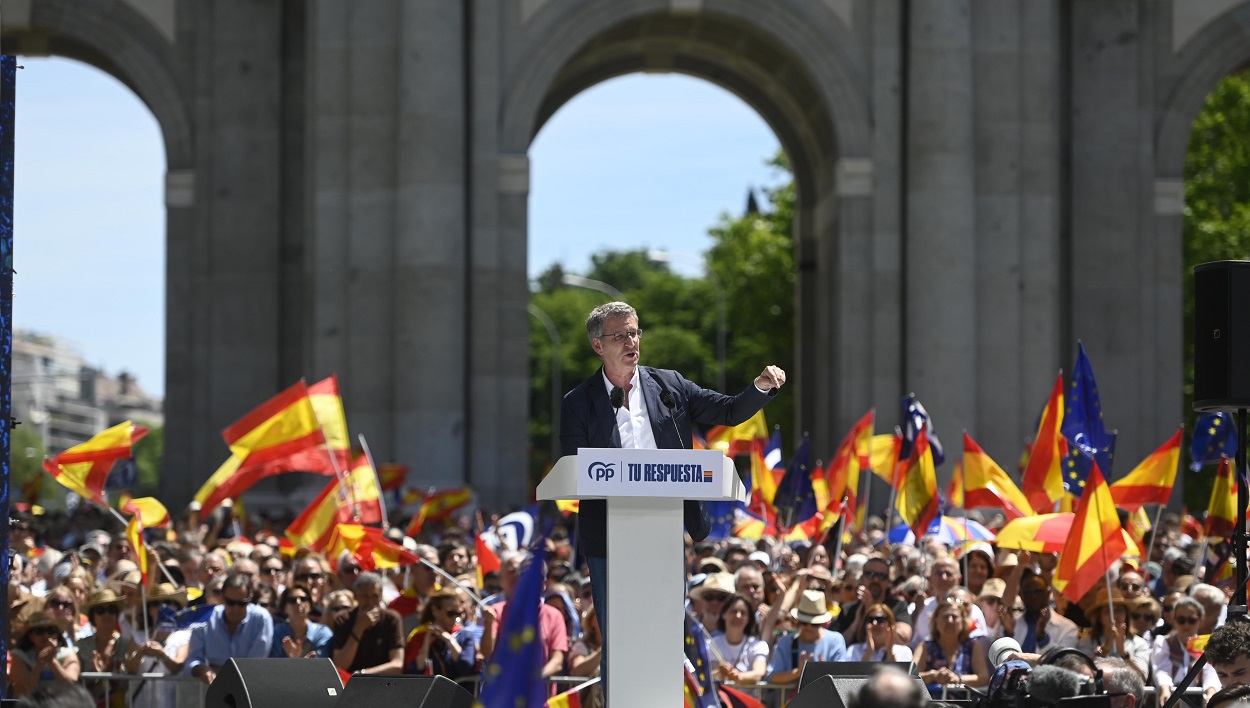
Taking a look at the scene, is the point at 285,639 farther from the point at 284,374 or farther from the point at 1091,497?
the point at 284,374

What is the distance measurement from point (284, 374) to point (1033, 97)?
→ 44.7 feet

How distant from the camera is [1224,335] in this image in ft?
39.1

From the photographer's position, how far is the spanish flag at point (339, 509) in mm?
20281

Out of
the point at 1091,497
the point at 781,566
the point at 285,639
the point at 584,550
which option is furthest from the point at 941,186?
the point at 584,550

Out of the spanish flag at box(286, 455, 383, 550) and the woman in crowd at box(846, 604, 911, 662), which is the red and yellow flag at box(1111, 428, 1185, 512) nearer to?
the woman in crowd at box(846, 604, 911, 662)

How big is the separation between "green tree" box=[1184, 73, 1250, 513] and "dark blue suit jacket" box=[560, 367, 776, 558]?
147 feet

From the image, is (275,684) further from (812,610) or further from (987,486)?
(987,486)

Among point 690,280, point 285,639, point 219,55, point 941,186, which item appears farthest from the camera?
point 690,280

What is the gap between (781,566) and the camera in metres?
19.3

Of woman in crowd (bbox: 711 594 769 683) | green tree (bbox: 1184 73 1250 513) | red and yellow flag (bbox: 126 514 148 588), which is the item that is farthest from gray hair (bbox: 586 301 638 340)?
green tree (bbox: 1184 73 1250 513)

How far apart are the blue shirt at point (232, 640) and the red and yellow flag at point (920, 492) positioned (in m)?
7.16

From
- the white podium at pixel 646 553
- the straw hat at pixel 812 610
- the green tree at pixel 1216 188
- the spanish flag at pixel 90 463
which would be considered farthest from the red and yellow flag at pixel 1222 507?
the green tree at pixel 1216 188

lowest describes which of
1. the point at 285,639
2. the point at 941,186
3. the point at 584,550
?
the point at 285,639

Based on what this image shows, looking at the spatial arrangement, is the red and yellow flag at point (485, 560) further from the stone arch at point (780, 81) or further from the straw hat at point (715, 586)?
the stone arch at point (780, 81)
